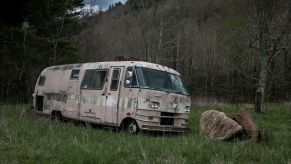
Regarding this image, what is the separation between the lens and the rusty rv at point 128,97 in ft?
39.5

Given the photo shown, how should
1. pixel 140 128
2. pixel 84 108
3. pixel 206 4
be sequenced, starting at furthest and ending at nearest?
pixel 206 4, pixel 84 108, pixel 140 128

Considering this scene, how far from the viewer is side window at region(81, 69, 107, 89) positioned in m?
13.9

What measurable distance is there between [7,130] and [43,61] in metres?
25.2

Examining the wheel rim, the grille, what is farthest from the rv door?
the grille

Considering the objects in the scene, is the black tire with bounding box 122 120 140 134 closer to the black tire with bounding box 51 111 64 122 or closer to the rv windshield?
the rv windshield

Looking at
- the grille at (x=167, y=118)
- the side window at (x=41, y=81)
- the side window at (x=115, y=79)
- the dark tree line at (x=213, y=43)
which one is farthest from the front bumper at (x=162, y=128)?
the dark tree line at (x=213, y=43)

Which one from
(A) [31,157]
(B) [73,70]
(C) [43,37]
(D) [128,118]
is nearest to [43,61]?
(C) [43,37]

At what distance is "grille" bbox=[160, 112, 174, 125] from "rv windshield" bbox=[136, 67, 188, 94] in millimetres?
808

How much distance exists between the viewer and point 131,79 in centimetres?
1260

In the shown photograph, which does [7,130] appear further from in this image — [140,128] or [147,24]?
[147,24]

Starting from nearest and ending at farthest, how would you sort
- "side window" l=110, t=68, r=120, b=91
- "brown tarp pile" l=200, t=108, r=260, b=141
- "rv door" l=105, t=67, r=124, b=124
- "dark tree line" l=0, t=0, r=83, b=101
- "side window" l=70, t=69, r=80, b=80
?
A: "brown tarp pile" l=200, t=108, r=260, b=141 < "rv door" l=105, t=67, r=124, b=124 < "side window" l=110, t=68, r=120, b=91 < "side window" l=70, t=69, r=80, b=80 < "dark tree line" l=0, t=0, r=83, b=101

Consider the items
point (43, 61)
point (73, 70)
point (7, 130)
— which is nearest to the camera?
point (7, 130)

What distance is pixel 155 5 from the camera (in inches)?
1419

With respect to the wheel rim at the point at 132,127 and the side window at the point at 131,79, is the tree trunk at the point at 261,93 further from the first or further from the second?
the wheel rim at the point at 132,127
